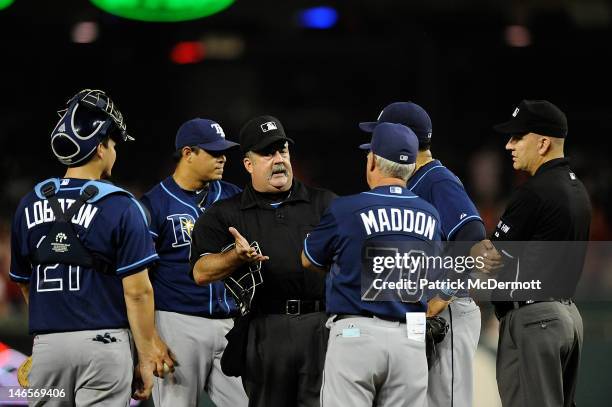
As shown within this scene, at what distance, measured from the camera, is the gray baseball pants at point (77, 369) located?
2980mm

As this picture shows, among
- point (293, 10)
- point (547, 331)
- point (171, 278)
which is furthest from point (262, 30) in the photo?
point (547, 331)

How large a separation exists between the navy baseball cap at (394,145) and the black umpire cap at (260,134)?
41 cm

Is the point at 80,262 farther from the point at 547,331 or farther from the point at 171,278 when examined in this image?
the point at 547,331

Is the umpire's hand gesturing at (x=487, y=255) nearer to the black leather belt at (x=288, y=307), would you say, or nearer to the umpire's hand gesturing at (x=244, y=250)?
the black leather belt at (x=288, y=307)

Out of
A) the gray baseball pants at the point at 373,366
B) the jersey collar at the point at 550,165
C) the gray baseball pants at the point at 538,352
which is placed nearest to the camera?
the gray baseball pants at the point at 373,366

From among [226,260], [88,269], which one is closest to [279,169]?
[226,260]

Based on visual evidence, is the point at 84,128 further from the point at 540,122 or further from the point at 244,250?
the point at 540,122

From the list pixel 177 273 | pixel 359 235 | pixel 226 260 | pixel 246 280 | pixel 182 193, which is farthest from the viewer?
pixel 182 193

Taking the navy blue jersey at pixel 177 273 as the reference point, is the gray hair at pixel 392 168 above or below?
above

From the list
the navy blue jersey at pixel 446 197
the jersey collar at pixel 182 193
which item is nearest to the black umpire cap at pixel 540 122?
the navy blue jersey at pixel 446 197

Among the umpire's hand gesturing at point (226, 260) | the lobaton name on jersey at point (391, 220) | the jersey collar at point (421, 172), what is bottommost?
the umpire's hand gesturing at point (226, 260)

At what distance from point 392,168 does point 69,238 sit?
1.11m

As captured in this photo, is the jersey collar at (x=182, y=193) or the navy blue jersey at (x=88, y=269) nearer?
the navy blue jersey at (x=88, y=269)

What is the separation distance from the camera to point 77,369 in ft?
9.80
